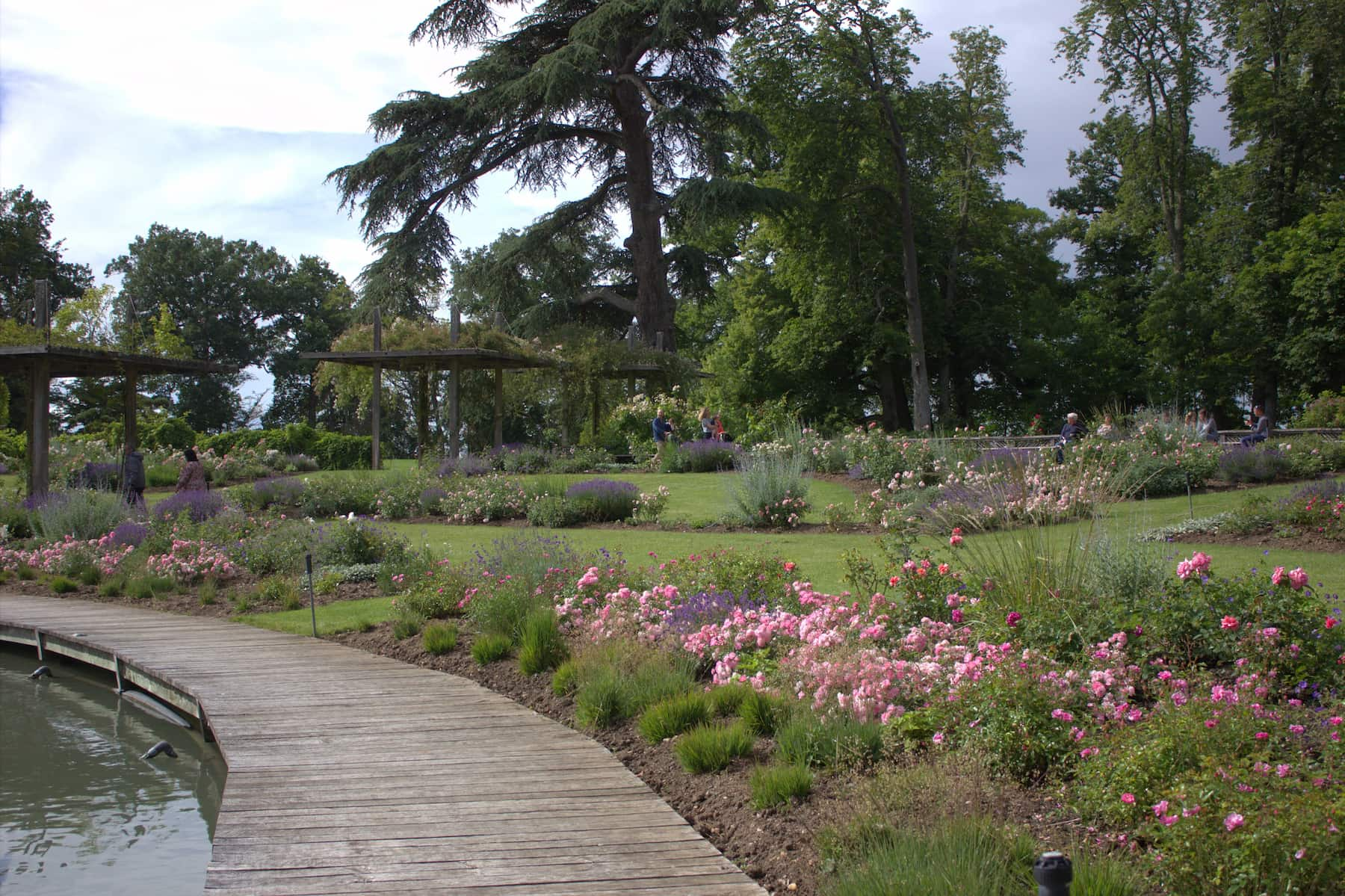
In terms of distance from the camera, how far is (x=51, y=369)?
17.6m

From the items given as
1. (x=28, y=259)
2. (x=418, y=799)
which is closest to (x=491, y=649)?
(x=418, y=799)

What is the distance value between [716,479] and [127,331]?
1057 cm

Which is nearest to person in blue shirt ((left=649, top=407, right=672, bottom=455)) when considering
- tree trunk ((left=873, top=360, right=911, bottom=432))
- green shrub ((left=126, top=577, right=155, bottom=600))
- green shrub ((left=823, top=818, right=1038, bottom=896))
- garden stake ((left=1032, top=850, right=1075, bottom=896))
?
tree trunk ((left=873, top=360, right=911, bottom=432))

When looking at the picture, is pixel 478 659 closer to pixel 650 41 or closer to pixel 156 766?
pixel 156 766

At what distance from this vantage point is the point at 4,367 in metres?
17.1

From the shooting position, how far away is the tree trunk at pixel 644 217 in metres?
28.2

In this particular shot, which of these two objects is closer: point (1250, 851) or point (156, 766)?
point (1250, 851)

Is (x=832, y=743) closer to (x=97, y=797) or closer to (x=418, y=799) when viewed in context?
(x=418, y=799)

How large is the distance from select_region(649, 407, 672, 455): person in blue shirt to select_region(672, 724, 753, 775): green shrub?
1721 centimetres

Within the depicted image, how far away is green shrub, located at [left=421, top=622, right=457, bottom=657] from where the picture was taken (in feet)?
23.1

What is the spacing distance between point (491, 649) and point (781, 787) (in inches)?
122

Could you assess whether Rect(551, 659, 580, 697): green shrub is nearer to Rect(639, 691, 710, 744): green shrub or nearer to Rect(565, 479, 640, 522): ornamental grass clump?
Rect(639, 691, 710, 744): green shrub

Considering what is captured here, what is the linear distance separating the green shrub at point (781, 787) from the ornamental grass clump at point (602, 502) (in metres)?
10.5

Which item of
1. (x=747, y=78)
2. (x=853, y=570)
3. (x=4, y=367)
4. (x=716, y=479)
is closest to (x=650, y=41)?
(x=747, y=78)
